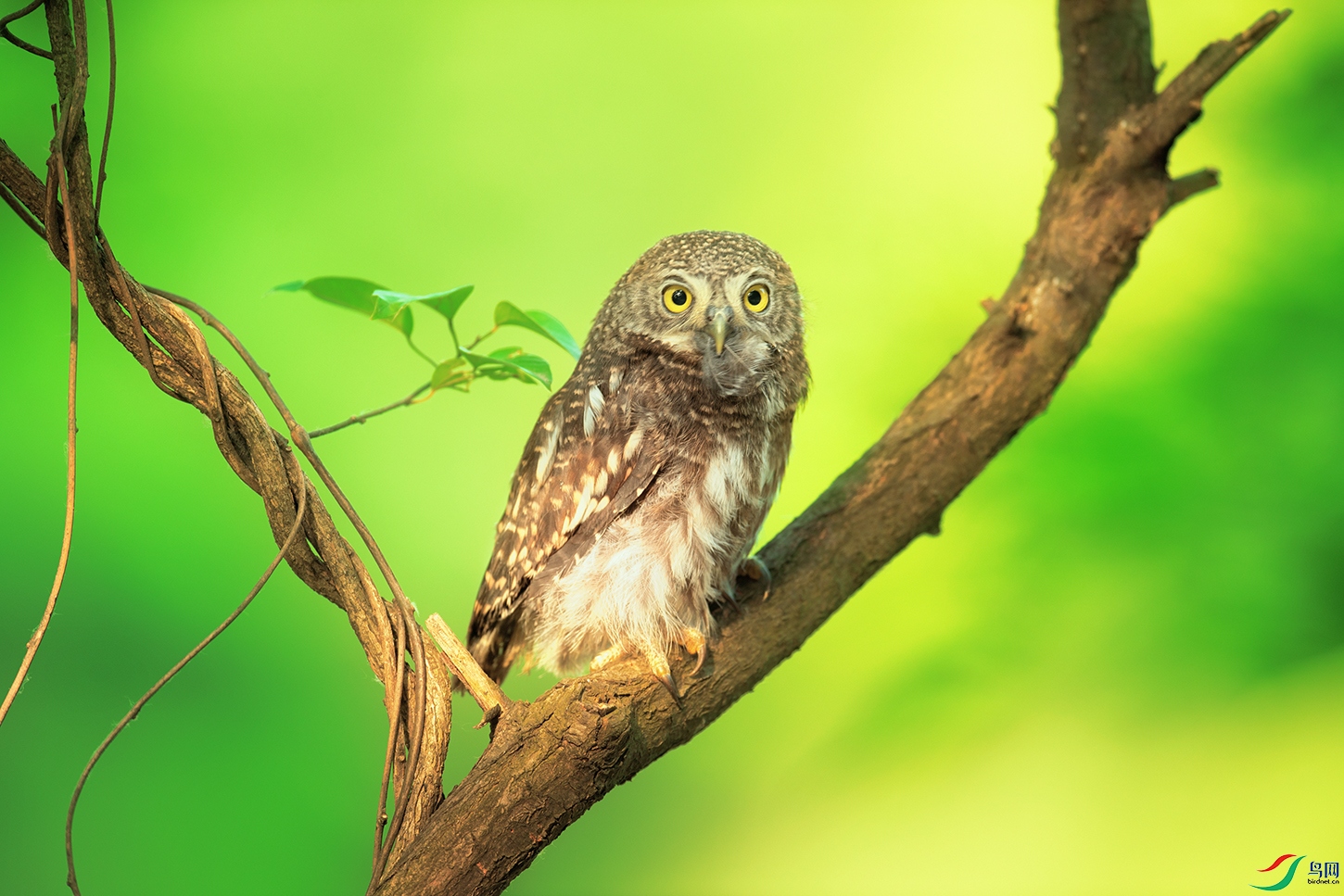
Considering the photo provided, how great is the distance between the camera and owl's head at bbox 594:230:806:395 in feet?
5.93

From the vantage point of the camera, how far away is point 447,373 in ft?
5.71

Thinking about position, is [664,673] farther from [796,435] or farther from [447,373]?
[796,435]

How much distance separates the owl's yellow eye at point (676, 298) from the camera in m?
1.87

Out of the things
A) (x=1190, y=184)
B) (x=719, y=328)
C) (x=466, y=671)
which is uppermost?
(x=1190, y=184)

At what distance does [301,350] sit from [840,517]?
5.82 feet

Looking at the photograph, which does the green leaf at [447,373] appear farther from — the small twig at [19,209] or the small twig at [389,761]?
the small twig at [19,209]

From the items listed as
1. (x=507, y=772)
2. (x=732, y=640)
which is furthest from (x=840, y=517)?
(x=507, y=772)

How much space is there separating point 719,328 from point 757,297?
7.0 inches

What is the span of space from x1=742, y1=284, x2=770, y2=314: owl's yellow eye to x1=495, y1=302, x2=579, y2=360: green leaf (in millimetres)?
372

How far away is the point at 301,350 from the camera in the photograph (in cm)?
279

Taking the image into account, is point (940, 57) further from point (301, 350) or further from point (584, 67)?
point (301, 350)

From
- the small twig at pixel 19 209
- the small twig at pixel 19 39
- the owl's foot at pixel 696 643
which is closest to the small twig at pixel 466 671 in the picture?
the owl's foot at pixel 696 643

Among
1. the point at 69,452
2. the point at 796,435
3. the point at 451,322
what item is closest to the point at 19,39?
the point at 69,452

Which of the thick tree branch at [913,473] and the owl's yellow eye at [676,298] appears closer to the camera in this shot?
the thick tree branch at [913,473]
